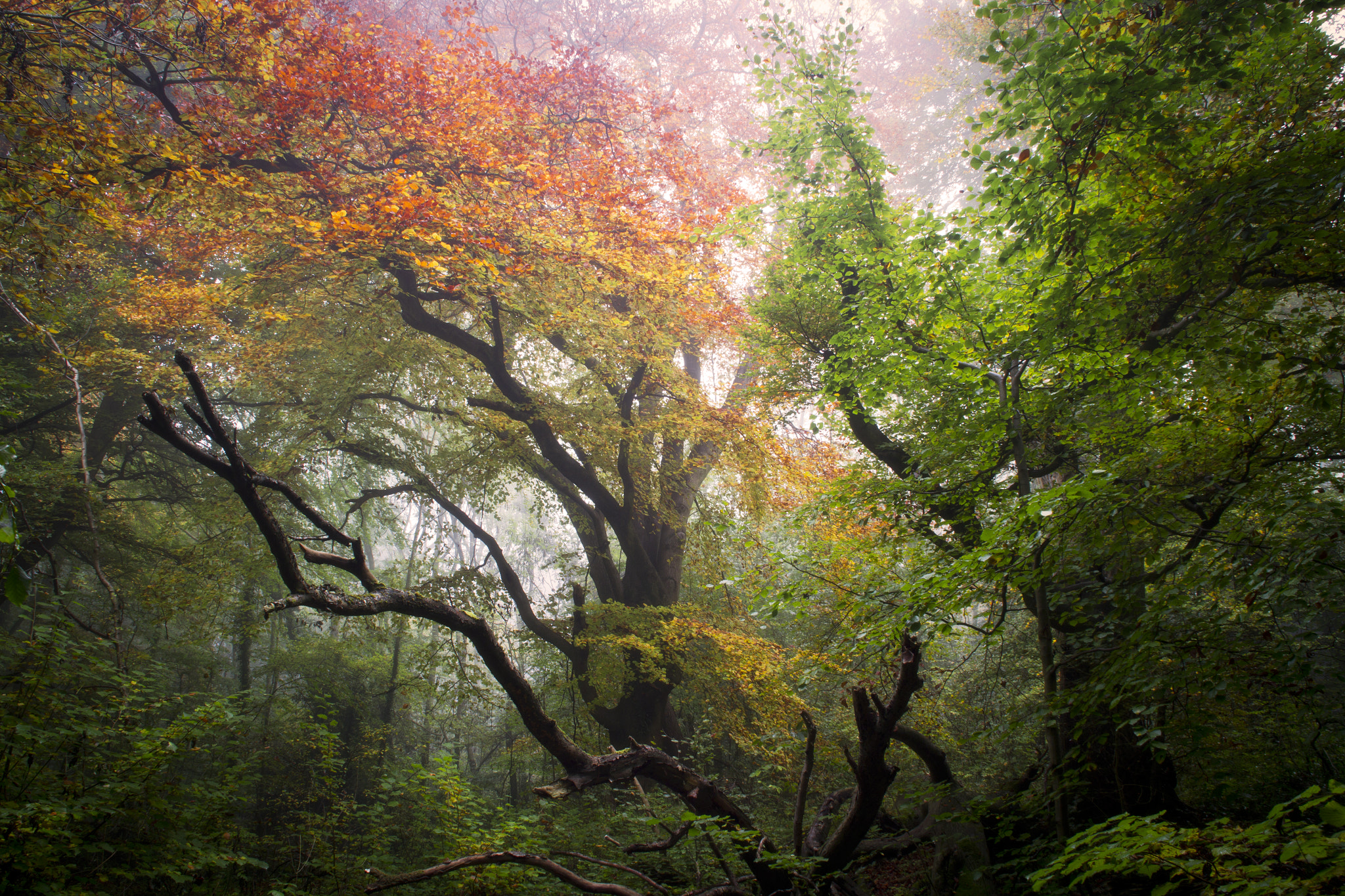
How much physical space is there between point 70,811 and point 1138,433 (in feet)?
23.5

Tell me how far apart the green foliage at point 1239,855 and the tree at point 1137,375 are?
0.94 m

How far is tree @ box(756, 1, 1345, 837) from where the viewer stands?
300cm

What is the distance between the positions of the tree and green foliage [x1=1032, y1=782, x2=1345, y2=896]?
3.07 feet

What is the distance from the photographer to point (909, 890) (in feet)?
15.6

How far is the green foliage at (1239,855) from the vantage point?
1549mm

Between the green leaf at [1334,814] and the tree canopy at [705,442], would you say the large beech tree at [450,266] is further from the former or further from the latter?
the green leaf at [1334,814]

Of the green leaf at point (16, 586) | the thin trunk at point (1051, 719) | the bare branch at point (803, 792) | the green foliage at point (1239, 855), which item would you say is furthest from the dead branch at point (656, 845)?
the green leaf at point (16, 586)

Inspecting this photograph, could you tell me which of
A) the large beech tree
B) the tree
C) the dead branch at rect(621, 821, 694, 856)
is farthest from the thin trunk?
the dead branch at rect(621, 821, 694, 856)

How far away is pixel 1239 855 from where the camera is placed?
2139mm

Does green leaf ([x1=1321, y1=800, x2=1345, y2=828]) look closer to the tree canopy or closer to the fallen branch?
the tree canopy

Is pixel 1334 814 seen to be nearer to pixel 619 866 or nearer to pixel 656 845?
pixel 656 845

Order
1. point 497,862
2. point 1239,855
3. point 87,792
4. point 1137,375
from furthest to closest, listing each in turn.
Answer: point 87,792, point 1137,375, point 497,862, point 1239,855

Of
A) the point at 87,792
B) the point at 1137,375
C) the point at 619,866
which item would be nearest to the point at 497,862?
the point at 619,866

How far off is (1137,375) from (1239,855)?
9.44 ft
